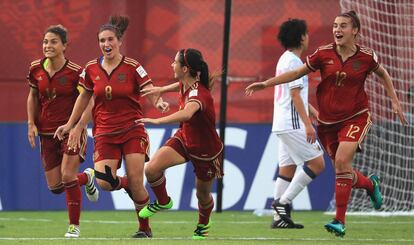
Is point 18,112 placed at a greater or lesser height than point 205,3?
lesser

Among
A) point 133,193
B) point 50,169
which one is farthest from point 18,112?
point 133,193

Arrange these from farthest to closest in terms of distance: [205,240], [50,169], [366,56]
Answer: [50,169]
[366,56]
[205,240]

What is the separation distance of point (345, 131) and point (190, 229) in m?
2.50

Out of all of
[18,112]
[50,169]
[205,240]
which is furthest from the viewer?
[18,112]

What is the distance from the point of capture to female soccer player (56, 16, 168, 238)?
1128 cm

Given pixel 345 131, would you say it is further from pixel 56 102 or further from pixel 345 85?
pixel 56 102

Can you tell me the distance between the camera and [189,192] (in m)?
16.3

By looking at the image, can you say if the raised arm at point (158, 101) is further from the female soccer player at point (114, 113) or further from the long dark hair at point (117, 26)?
the long dark hair at point (117, 26)

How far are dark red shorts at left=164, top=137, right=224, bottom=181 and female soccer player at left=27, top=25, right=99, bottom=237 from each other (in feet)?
3.54

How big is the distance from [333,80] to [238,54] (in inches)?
211

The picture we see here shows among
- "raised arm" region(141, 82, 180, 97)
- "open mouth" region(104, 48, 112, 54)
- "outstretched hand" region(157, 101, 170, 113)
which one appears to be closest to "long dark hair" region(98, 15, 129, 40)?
"open mouth" region(104, 48, 112, 54)

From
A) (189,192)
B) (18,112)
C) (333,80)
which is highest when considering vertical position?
(333,80)

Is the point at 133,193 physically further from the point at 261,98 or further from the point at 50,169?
the point at 261,98

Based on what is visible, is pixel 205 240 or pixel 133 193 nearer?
pixel 205 240
